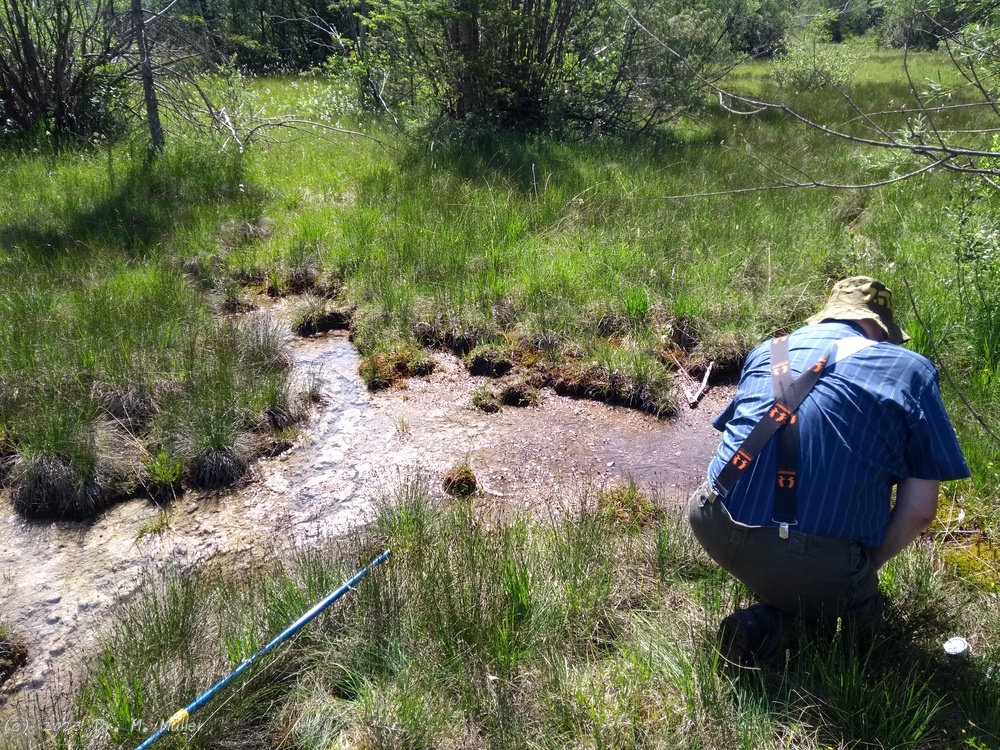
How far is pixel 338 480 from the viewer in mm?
4266

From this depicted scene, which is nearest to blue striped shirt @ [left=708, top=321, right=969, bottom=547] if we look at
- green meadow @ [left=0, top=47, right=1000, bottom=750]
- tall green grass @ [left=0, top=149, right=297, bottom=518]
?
green meadow @ [left=0, top=47, right=1000, bottom=750]

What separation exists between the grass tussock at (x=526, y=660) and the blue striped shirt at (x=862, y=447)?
1.50 ft

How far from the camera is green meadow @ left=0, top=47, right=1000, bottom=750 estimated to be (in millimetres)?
2480

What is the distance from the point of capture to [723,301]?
18.6 ft

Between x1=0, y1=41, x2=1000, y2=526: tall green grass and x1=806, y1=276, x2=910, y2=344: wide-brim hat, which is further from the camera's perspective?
x1=0, y1=41, x2=1000, y2=526: tall green grass

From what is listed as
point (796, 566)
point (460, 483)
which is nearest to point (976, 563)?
point (796, 566)

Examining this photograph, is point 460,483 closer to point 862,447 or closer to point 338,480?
point 338,480

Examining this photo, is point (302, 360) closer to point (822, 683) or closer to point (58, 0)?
point (822, 683)

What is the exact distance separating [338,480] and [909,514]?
9.72 ft

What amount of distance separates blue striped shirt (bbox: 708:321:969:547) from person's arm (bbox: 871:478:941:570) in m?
0.03

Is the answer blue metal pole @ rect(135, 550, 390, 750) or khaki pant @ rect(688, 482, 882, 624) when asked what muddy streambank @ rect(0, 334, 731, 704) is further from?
khaki pant @ rect(688, 482, 882, 624)

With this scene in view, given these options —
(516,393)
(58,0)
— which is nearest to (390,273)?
(516,393)

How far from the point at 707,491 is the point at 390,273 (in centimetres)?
407

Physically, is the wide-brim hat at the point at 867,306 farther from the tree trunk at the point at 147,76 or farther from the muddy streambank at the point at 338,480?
the tree trunk at the point at 147,76
